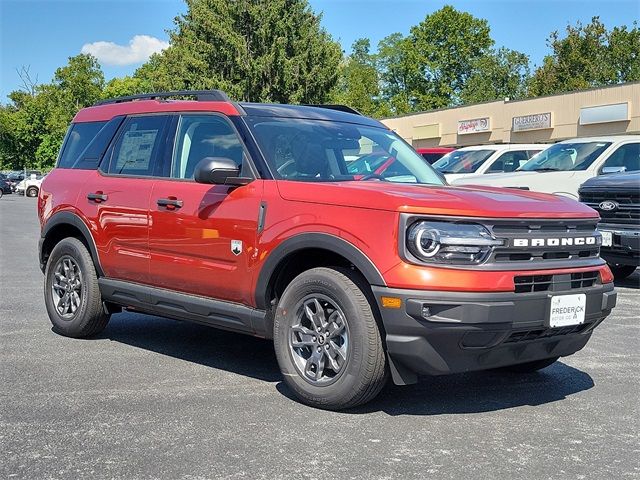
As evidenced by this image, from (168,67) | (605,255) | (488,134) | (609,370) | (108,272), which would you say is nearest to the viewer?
(609,370)

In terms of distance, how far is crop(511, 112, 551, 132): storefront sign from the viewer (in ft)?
124

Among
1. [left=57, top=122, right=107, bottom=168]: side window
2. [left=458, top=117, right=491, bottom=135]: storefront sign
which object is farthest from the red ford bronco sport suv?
[left=458, top=117, right=491, bottom=135]: storefront sign

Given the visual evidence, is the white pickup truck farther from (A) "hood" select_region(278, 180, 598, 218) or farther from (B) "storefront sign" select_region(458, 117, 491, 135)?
(B) "storefront sign" select_region(458, 117, 491, 135)

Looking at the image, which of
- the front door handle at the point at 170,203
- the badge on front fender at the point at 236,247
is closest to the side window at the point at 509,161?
the front door handle at the point at 170,203

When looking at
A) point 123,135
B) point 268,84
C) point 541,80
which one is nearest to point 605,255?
point 123,135

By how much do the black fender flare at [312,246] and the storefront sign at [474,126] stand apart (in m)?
38.3

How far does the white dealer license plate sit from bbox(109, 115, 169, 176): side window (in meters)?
3.03

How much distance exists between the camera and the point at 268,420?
4.47 meters

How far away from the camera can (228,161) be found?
5199 mm

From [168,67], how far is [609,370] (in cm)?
4731

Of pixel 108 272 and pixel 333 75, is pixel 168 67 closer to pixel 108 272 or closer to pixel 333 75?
pixel 333 75

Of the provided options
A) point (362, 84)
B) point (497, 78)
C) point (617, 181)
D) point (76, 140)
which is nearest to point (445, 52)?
point (497, 78)

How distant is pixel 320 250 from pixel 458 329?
1.01m

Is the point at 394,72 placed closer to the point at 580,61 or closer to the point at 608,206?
the point at 580,61
